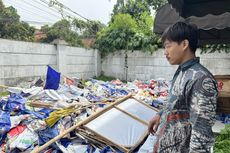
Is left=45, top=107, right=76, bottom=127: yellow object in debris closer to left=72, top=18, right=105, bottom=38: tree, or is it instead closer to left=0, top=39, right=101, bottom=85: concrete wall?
left=0, top=39, right=101, bottom=85: concrete wall

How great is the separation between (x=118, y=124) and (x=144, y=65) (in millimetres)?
9903

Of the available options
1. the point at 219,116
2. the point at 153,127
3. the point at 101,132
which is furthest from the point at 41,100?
the point at 153,127

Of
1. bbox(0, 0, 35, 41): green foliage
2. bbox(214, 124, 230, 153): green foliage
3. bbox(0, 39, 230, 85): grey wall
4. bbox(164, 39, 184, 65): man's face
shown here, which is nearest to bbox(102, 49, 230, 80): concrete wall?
bbox(0, 39, 230, 85): grey wall

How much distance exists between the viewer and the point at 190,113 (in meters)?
1.51

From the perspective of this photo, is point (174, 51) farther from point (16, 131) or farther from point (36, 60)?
point (36, 60)

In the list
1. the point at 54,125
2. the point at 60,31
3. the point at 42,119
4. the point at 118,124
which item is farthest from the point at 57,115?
the point at 60,31

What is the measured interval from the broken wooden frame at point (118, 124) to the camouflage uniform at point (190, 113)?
5.31 ft

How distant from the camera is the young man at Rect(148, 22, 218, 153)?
4.75 feet

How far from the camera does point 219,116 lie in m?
3.98

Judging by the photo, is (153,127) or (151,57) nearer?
(153,127)

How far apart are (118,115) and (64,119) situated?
0.75m

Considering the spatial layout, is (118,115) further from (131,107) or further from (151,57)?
(151,57)

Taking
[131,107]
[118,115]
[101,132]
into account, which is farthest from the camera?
[131,107]

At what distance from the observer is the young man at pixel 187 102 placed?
145cm
